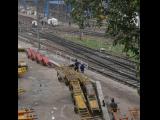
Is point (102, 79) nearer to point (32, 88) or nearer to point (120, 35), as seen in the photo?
point (32, 88)

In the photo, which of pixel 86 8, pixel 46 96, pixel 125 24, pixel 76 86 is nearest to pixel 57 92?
pixel 46 96

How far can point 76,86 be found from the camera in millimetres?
19859

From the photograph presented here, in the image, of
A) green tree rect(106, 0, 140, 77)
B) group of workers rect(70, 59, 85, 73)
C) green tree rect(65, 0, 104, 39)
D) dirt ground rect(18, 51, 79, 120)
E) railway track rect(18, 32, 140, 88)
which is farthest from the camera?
group of workers rect(70, 59, 85, 73)

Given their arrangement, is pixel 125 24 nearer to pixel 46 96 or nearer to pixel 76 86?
pixel 76 86

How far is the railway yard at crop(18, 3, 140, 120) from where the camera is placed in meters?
17.7

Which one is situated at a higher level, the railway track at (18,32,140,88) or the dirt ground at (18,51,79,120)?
the railway track at (18,32,140,88)

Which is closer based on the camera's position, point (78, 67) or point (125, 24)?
point (125, 24)

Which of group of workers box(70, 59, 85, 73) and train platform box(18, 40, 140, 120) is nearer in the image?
train platform box(18, 40, 140, 120)

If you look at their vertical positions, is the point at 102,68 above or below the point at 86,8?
below

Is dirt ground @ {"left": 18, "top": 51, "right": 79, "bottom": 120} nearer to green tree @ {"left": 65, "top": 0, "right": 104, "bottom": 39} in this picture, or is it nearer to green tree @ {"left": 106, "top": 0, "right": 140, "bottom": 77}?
green tree @ {"left": 65, "top": 0, "right": 104, "bottom": 39}

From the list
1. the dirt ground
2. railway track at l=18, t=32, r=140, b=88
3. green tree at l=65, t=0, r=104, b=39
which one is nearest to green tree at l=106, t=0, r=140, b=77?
green tree at l=65, t=0, r=104, b=39

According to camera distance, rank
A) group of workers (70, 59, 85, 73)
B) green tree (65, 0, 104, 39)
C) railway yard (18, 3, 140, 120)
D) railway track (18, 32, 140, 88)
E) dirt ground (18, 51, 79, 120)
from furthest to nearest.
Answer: group of workers (70, 59, 85, 73) → railway track (18, 32, 140, 88) → dirt ground (18, 51, 79, 120) → railway yard (18, 3, 140, 120) → green tree (65, 0, 104, 39)

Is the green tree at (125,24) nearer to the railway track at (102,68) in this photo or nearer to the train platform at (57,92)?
the train platform at (57,92)
